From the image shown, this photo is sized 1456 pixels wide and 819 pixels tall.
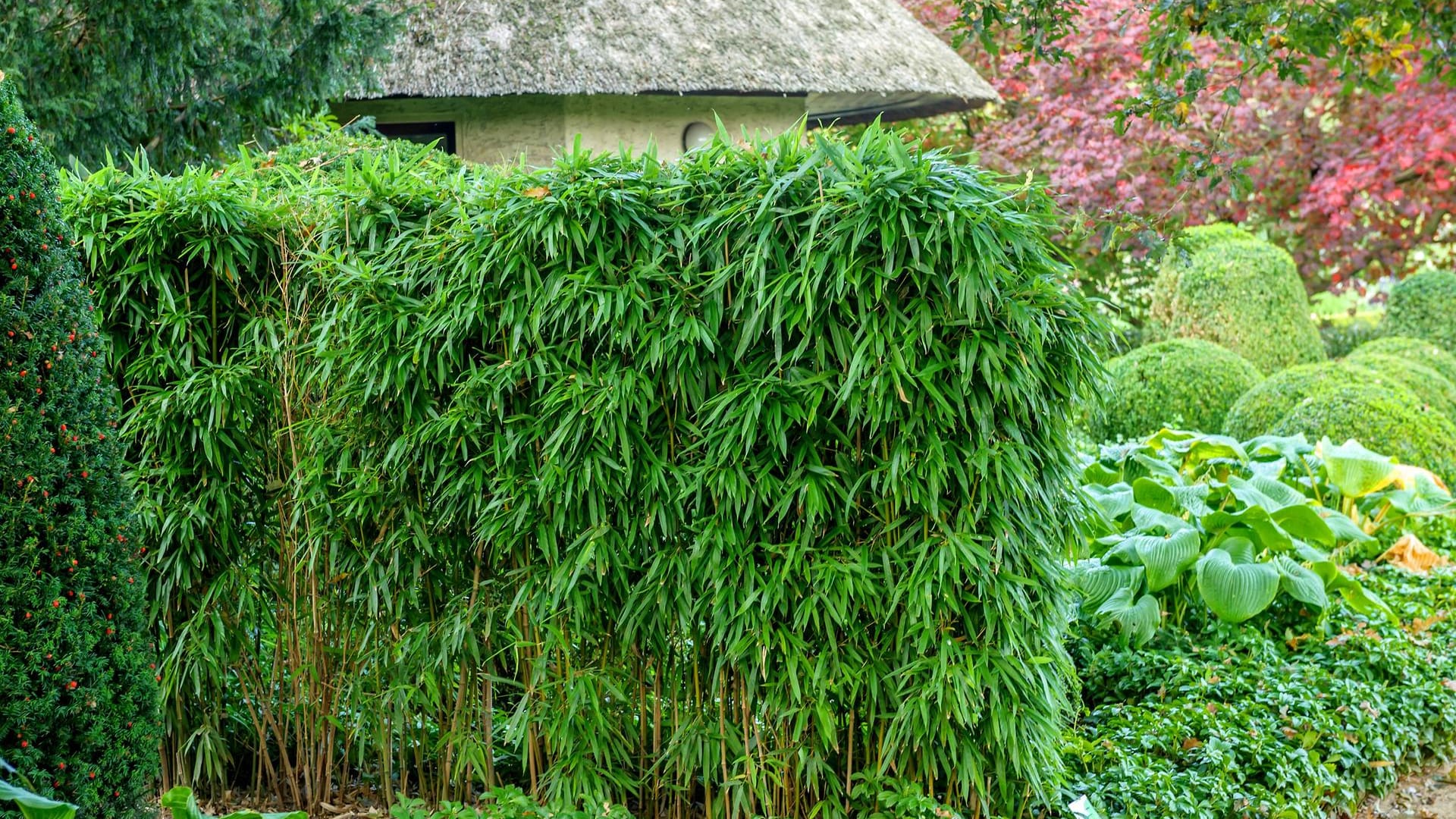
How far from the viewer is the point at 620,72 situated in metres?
8.28

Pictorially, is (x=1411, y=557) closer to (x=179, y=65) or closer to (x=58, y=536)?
(x=58, y=536)

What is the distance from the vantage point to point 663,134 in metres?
9.11

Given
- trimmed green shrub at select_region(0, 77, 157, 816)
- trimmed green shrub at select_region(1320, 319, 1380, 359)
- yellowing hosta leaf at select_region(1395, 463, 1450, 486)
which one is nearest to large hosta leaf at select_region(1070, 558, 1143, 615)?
yellowing hosta leaf at select_region(1395, 463, 1450, 486)

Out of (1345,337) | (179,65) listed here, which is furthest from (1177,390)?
(179,65)

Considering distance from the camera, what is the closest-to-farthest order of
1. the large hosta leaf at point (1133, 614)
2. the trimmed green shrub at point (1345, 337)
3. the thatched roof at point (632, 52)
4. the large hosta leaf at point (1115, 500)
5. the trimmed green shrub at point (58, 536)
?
1. the trimmed green shrub at point (58, 536)
2. the large hosta leaf at point (1133, 614)
3. the large hosta leaf at point (1115, 500)
4. the thatched roof at point (632, 52)
5. the trimmed green shrub at point (1345, 337)

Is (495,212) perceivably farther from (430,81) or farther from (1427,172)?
(1427,172)

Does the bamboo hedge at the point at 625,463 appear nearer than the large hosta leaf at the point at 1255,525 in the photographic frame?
Yes

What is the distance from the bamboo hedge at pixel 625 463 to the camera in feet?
9.24

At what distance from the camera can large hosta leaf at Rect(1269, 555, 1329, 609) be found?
4559 mm

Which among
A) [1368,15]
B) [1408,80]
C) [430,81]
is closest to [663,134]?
[430,81]

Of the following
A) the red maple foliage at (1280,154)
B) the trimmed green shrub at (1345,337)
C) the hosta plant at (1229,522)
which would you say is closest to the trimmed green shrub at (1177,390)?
the hosta plant at (1229,522)

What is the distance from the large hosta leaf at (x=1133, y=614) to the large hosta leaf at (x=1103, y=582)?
Answer: 51mm

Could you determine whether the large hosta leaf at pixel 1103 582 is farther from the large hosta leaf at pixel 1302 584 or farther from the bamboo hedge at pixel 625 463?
the bamboo hedge at pixel 625 463

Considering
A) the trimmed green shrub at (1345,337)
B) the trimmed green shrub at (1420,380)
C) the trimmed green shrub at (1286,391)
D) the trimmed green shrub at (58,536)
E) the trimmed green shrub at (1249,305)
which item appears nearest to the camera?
the trimmed green shrub at (58,536)
